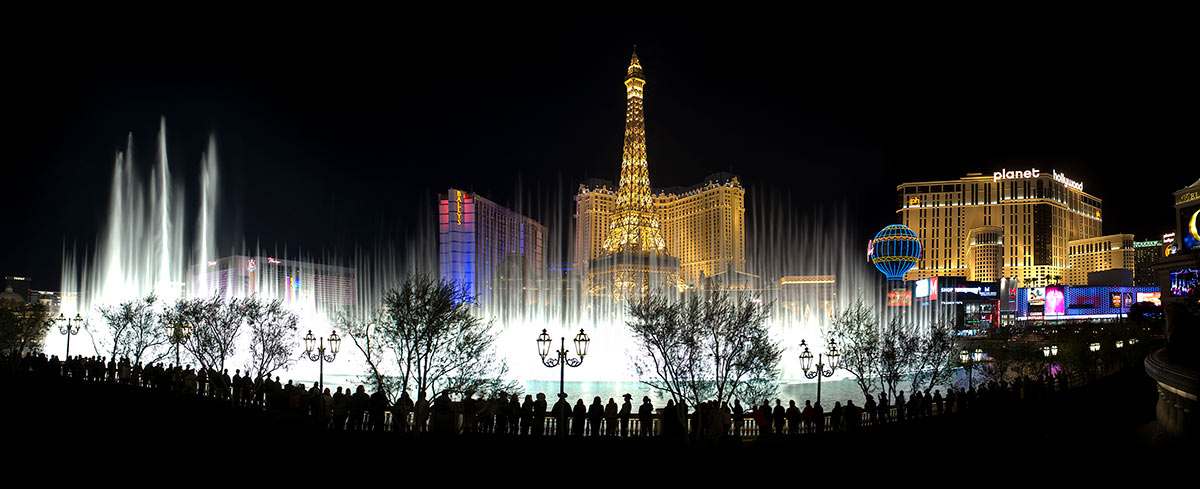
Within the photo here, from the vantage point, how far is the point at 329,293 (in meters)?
146

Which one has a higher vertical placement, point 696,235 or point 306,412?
point 696,235

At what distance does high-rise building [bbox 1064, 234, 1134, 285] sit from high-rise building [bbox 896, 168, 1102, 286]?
1.44 m

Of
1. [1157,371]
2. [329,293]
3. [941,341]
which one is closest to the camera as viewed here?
[1157,371]

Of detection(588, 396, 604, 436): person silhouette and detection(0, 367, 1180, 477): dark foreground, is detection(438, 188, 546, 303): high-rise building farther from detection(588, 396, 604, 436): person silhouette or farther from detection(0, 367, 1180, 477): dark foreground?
detection(588, 396, 604, 436): person silhouette

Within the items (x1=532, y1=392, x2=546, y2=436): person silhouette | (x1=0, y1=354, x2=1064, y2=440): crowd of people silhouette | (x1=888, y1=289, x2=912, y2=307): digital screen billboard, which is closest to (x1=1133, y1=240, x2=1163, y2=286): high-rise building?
(x1=888, y1=289, x2=912, y2=307): digital screen billboard

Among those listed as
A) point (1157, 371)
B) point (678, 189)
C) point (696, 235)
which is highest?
point (678, 189)

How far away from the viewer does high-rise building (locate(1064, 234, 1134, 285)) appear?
12912 centimetres

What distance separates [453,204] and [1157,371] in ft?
308

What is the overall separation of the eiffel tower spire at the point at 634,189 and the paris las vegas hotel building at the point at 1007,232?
7054cm

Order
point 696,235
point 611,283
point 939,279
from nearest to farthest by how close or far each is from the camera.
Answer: point 939,279 → point 611,283 → point 696,235

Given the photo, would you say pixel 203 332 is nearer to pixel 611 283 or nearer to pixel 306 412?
pixel 306 412

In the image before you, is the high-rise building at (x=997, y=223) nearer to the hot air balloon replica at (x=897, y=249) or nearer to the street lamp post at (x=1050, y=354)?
the hot air balloon replica at (x=897, y=249)

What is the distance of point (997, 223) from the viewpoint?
441ft

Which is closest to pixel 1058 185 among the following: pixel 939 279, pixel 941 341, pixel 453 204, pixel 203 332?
pixel 939 279
